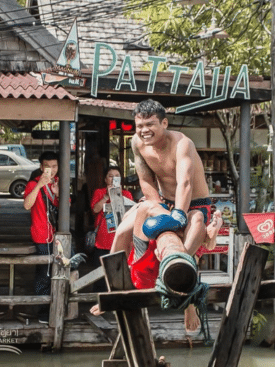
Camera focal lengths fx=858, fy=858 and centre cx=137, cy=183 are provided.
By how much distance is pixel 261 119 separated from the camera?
61.1 feet

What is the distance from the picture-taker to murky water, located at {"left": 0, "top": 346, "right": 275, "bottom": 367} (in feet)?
34.7

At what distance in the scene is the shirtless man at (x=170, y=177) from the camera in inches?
223

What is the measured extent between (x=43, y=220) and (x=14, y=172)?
61.1 ft

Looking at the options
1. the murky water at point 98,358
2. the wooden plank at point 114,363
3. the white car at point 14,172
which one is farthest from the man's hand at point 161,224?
the white car at point 14,172

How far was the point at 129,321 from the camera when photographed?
513 centimetres

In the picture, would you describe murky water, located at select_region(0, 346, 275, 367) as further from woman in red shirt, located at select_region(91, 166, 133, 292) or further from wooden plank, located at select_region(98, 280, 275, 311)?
wooden plank, located at select_region(98, 280, 275, 311)

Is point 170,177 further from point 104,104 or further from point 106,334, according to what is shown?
point 104,104

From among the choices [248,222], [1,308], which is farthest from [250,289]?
[1,308]

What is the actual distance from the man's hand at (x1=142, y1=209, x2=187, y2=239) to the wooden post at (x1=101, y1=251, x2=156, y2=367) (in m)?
0.31

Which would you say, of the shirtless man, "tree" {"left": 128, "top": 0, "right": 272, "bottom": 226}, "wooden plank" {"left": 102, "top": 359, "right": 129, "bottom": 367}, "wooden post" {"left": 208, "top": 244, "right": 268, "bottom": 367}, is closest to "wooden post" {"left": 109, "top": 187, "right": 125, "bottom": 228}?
"wooden plank" {"left": 102, "top": 359, "right": 129, "bottom": 367}

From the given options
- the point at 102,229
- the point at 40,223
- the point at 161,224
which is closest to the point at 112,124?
the point at 102,229

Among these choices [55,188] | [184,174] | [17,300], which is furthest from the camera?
[55,188]

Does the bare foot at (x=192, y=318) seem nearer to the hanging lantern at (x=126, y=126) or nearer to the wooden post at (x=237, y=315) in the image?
the wooden post at (x=237, y=315)

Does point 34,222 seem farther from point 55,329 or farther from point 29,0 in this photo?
point 29,0
